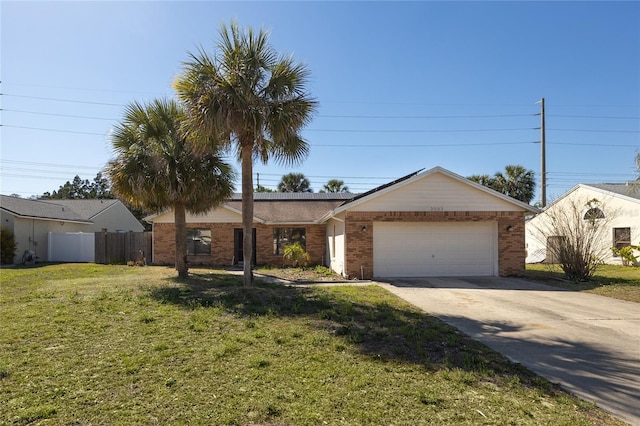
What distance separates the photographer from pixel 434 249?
1583 cm

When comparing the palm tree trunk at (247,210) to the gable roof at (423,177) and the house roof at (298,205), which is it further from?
the house roof at (298,205)

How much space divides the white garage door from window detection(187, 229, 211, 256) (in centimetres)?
982

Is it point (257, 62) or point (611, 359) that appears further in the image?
point (257, 62)

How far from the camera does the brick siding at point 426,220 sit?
49.6ft

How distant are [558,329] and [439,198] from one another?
883 centimetres

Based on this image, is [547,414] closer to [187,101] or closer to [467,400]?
[467,400]

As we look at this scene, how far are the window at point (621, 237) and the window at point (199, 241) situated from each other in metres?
21.6

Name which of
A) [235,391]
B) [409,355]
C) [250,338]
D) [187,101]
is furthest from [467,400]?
[187,101]

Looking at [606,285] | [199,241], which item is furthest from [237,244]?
[606,285]

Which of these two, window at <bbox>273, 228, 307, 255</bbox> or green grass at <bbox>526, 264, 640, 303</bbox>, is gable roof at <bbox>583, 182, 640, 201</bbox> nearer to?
green grass at <bbox>526, 264, 640, 303</bbox>

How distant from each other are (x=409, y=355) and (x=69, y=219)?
1091 inches

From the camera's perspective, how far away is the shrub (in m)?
20.9

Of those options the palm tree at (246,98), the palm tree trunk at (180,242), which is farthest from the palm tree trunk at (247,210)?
the palm tree trunk at (180,242)

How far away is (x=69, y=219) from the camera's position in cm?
2673
